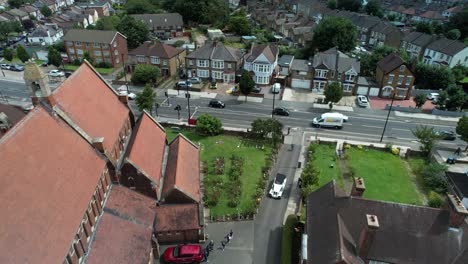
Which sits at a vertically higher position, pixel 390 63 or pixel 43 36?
pixel 390 63

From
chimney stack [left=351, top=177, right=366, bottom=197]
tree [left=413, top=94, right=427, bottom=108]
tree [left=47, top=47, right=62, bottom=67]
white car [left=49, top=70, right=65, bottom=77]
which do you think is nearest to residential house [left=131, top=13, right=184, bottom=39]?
tree [left=47, top=47, right=62, bottom=67]

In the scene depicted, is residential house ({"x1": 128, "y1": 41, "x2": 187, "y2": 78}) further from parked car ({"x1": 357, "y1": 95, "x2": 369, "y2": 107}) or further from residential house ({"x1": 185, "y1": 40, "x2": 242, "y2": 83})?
parked car ({"x1": 357, "y1": 95, "x2": 369, "y2": 107})

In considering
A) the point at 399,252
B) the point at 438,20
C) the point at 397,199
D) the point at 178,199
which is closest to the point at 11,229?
the point at 178,199

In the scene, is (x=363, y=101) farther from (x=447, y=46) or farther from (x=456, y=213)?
(x=447, y=46)

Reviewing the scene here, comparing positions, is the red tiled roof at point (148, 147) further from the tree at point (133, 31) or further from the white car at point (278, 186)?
the tree at point (133, 31)

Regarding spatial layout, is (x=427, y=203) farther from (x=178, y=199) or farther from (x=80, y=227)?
(x=80, y=227)

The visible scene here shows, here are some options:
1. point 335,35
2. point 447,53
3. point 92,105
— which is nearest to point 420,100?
point 335,35
